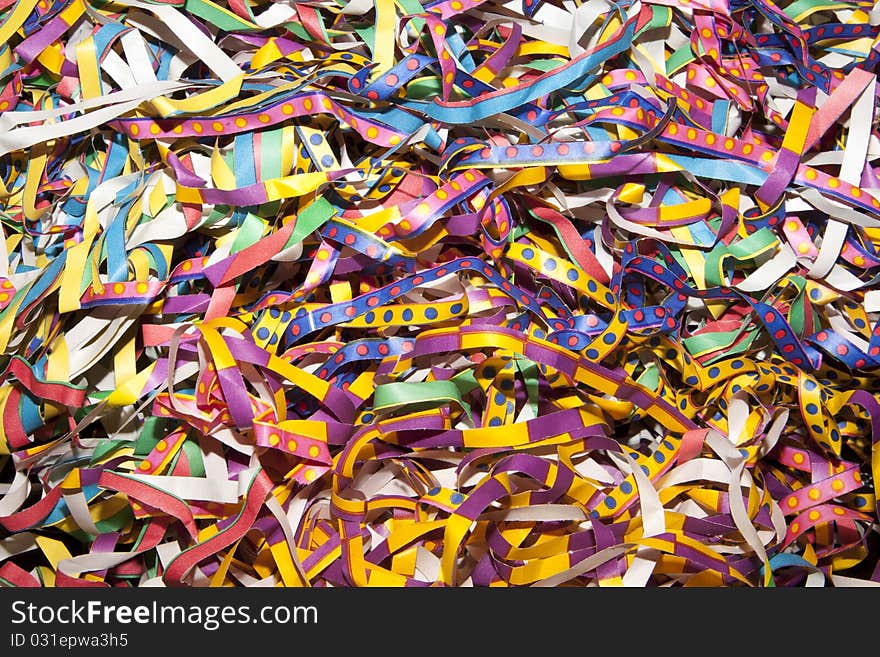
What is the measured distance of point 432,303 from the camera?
0.76m

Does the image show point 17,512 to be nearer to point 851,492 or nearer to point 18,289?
point 18,289

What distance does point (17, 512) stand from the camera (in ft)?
2.55

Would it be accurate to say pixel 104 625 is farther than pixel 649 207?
No

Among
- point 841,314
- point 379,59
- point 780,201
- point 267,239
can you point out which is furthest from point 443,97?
point 841,314

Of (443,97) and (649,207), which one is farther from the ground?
(443,97)

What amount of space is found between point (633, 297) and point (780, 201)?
0.52 ft

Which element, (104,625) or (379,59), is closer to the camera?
(104,625)

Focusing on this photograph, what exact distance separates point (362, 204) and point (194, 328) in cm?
18

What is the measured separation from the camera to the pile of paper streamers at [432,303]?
0.74m

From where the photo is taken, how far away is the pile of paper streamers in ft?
2.43

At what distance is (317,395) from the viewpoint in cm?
75

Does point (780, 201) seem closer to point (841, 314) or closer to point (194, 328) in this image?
point (841, 314)

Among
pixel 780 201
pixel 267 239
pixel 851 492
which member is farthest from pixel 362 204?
pixel 851 492

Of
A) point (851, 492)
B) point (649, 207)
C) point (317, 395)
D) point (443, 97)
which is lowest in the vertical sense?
point (851, 492)
